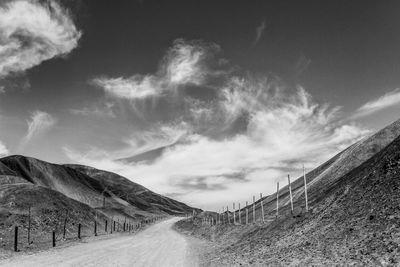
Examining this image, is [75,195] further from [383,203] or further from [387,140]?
[383,203]

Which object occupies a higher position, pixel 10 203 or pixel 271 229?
pixel 10 203

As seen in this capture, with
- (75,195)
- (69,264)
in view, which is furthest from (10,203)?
(75,195)

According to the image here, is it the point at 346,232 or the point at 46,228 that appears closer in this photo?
the point at 346,232

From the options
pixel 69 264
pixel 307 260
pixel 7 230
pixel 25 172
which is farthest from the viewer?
pixel 25 172

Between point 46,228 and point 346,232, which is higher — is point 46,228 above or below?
above

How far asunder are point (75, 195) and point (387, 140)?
158m

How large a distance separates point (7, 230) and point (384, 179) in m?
50.8

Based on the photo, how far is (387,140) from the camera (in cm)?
8331

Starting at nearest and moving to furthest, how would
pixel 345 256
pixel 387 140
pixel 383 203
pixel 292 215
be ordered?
1. pixel 345 256
2. pixel 383 203
3. pixel 292 215
4. pixel 387 140

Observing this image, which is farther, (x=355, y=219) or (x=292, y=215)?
(x=292, y=215)

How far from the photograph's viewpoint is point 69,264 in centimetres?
2122

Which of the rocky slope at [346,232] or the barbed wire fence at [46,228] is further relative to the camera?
the barbed wire fence at [46,228]

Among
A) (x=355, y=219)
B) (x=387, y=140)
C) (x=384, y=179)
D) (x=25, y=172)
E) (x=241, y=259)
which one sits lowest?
(x=241, y=259)

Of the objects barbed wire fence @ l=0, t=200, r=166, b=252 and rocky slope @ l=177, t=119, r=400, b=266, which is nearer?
rocky slope @ l=177, t=119, r=400, b=266
